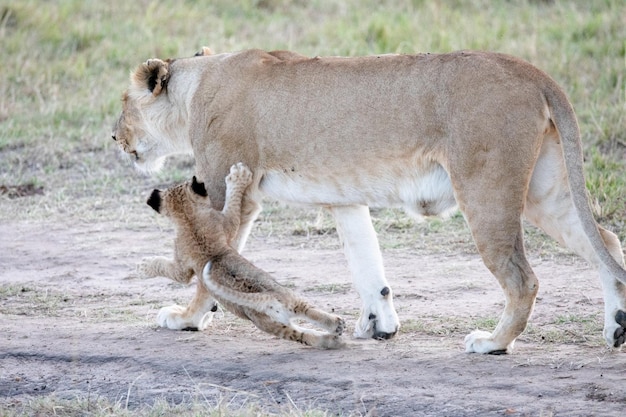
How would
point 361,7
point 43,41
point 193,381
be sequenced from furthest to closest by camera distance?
point 361,7, point 43,41, point 193,381

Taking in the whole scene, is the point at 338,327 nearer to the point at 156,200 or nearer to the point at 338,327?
the point at 338,327

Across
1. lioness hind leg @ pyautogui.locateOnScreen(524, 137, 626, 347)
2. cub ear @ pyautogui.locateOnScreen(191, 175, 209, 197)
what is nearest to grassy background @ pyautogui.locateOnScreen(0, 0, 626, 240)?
lioness hind leg @ pyautogui.locateOnScreen(524, 137, 626, 347)

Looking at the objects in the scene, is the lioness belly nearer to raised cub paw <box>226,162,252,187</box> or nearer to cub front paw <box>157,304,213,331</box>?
raised cub paw <box>226,162,252,187</box>

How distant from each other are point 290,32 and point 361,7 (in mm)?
1261

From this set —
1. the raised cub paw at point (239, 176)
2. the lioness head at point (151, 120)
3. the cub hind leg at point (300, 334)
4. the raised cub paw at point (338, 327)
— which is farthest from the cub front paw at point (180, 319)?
the lioness head at point (151, 120)

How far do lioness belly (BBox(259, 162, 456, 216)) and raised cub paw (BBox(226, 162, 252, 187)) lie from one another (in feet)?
0.40

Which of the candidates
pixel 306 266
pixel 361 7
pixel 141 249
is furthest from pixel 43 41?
pixel 306 266

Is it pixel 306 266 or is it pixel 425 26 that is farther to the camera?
pixel 425 26

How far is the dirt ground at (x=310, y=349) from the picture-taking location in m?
4.24

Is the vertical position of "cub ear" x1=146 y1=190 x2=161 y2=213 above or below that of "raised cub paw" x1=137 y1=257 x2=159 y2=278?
above

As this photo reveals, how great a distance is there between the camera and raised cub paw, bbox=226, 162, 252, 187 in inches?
202

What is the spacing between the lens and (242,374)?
4.61m

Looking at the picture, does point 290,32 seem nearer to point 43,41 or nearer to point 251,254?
point 43,41

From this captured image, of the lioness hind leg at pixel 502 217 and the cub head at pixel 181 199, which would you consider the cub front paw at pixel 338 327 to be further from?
the cub head at pixel 181 199
